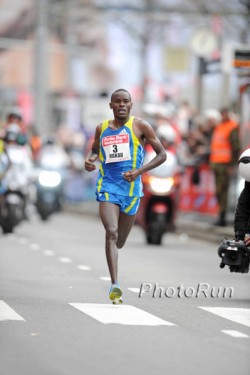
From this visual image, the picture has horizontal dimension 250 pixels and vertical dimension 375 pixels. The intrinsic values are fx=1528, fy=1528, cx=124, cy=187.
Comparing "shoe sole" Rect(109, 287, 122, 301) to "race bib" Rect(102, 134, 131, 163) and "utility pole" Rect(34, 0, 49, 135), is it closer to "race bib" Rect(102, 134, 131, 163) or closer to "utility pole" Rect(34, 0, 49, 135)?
"race bib" Rect(102, 134, 131, 163)

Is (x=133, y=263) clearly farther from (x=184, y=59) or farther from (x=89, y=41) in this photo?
(x=89, y=41)

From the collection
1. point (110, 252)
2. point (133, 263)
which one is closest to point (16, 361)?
point (110, 252)

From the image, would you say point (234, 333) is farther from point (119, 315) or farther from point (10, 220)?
point (10, 220)

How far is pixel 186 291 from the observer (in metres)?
14.1

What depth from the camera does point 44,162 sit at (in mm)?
29578

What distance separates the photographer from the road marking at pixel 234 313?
1145 centimetres

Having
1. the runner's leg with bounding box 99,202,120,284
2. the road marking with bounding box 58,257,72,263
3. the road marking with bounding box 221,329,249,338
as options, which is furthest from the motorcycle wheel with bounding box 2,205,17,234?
the road marking with bounding box 221,329,249,338

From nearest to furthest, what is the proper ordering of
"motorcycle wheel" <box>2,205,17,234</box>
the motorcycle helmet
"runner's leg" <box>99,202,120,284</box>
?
"runner's leg" <box>99,202,120,284</box> → the motorcycle helmet → "motorcycle wheel" <box>2,205,17,234</box>

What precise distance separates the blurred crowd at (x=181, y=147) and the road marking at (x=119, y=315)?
368 inches

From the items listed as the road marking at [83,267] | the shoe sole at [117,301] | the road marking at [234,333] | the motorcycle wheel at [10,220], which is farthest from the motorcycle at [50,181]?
the road marking at [234,333]

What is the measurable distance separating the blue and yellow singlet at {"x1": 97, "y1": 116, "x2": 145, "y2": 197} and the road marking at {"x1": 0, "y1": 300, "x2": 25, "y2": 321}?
60.1 inches

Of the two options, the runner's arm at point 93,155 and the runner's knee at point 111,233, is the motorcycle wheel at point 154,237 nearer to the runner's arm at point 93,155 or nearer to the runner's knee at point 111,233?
the runner's arm at point 93,155

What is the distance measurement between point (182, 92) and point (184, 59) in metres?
2.82

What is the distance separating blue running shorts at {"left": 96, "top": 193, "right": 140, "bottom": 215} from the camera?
13000 millimetres
